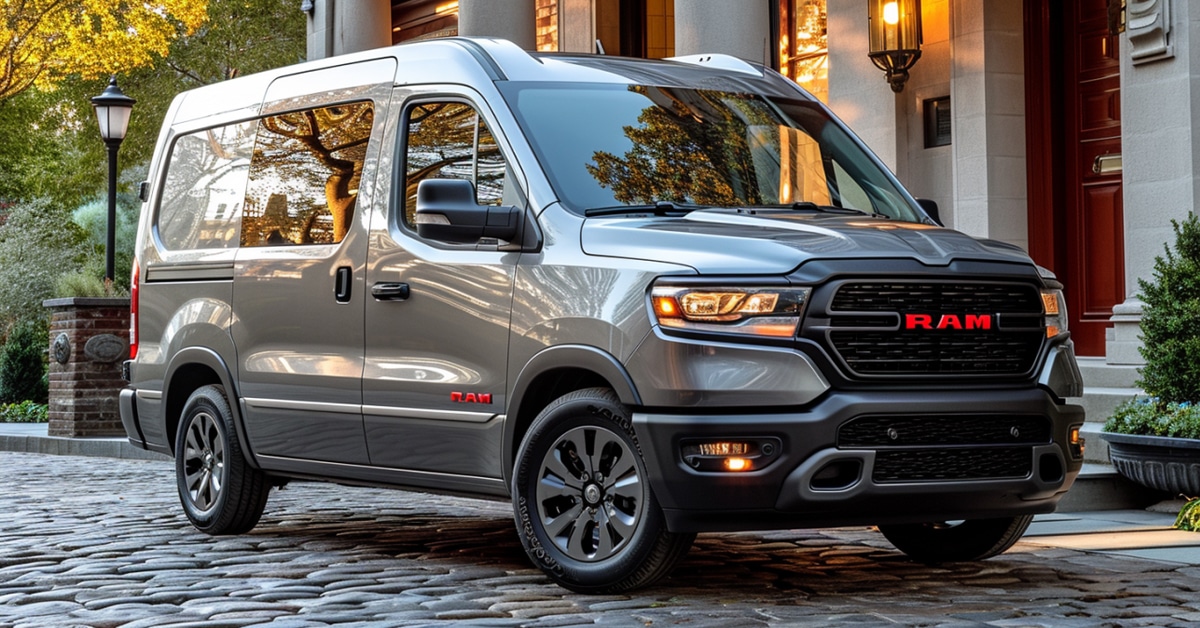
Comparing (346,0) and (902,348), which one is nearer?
(902,348)

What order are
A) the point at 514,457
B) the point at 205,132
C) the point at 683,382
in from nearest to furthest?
the point at 683,382, the point at 514,457, the point at 205,132

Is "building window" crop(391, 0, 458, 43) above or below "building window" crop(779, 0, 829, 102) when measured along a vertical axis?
above

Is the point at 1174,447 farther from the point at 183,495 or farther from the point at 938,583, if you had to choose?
the point at 183,495

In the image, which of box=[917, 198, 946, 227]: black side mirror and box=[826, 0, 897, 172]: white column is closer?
box=[917, 198, 946, 227]: black side mirror

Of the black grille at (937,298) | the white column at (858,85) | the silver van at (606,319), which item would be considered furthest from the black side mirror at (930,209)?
the white column at (858,85)

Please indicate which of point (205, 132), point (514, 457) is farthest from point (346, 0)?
point (514, 457)

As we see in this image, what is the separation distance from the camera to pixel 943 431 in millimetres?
6199

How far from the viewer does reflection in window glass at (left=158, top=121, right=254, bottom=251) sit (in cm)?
907

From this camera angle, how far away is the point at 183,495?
366 inches

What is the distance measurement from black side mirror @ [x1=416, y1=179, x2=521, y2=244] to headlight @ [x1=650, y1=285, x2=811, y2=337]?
0.98m

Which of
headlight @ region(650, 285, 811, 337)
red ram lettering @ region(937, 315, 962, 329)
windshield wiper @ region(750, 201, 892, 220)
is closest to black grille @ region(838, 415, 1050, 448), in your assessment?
red ram lettering @ region(937, 315, 962, 329)

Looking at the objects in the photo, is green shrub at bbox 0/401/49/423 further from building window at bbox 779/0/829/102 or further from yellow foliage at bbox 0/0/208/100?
building window at bbox 779/0/829/102

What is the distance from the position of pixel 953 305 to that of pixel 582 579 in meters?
1.77

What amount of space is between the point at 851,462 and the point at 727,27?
293 inches
